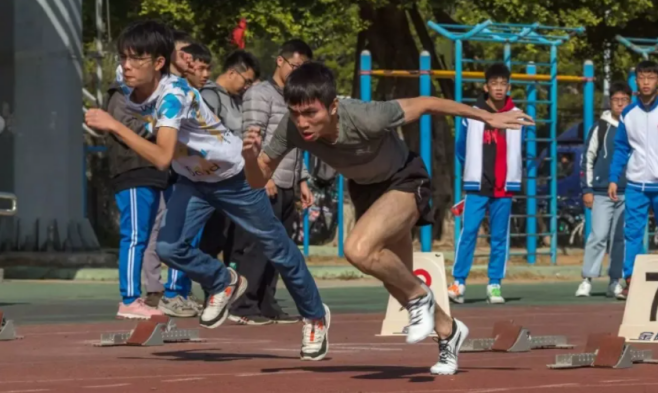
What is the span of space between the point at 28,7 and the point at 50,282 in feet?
14.7

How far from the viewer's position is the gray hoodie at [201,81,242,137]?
12.8 m

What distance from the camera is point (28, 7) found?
21109 mm

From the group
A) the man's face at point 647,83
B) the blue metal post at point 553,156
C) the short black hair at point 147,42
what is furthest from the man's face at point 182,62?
the blue metal post at point 553,156

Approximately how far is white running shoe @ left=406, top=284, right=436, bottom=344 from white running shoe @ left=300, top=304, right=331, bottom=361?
97 centimetres

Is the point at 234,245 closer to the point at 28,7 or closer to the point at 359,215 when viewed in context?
the point at 359,215

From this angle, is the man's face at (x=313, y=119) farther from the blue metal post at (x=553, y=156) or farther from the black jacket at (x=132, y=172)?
the blue metal post at (x=553, y=156)

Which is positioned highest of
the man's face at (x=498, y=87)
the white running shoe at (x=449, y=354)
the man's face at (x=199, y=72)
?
the man's face at (x=199, y=72)

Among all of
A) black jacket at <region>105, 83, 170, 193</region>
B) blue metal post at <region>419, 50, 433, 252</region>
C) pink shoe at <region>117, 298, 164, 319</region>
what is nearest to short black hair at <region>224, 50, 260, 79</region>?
black jacket at <region>105, 83, 170, 193</region>

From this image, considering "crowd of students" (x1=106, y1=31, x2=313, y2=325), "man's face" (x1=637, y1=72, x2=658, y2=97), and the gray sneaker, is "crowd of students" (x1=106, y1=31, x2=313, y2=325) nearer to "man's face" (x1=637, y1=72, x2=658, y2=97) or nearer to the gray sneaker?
the gray sneaker

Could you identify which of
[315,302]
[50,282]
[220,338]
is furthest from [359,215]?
[50,282]

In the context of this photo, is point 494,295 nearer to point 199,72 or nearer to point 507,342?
point 199,72

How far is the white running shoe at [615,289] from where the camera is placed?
15949 millimetres

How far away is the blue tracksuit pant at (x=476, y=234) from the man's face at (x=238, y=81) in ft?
10.1

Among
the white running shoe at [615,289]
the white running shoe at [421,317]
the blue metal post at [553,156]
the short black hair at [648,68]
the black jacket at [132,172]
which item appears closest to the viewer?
the white running shoe at [421,317]
